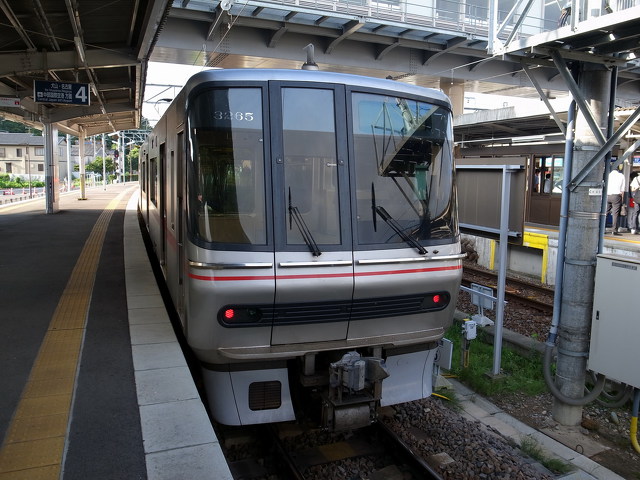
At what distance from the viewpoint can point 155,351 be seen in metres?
4.96

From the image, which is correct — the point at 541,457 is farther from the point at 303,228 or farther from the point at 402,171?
the point at 303,228

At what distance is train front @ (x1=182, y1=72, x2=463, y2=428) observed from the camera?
402cm

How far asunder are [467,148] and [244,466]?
673 inches

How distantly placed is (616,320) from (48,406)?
16.7 ft

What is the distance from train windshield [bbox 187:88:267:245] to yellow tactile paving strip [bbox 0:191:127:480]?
156cm

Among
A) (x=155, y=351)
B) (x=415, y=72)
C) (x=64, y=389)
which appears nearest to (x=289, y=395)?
(x=155, y=351)

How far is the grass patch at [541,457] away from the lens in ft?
15.3

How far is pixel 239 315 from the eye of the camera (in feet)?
13.2

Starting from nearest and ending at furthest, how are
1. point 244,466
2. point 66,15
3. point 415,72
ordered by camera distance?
point 244,466 → point 66,15 → point 415,72

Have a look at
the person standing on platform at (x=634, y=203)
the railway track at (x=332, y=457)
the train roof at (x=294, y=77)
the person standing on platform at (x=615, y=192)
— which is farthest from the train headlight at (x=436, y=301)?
the person standing on platform at (x=634, y=203)

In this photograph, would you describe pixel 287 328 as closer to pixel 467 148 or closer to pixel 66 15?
pixel 66 15

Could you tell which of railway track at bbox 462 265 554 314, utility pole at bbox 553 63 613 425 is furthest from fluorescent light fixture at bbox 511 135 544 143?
utility pole at bbox 553 63 613 425

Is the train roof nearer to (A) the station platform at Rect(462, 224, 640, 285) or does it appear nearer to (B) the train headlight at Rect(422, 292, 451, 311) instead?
(B) the train headlight at Rect(422, 292, 451, 311)

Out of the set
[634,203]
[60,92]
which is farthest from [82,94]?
[634,203]
